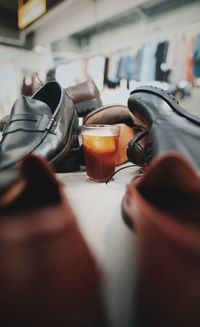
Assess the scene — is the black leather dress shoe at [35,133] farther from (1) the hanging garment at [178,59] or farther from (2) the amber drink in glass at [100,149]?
(1) the hanging garment at [178,59]

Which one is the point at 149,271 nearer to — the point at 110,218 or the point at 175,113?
the point at 110,218

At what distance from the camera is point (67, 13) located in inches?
174

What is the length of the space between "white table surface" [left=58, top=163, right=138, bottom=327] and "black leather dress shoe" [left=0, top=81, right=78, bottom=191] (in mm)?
95

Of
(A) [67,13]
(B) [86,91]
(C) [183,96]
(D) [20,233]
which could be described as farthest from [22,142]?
(A) [67,13]

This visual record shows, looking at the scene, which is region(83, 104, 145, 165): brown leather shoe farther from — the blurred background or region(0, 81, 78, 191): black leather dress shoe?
the blurred background

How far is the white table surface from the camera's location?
0.18 metres

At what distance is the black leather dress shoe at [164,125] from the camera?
40cm

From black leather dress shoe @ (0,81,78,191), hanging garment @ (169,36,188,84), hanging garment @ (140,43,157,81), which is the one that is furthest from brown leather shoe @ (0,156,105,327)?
hanging garment @ (140,43,157,81)

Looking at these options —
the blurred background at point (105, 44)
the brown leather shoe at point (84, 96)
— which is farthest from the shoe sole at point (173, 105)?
the blurred background at point (105, 44)

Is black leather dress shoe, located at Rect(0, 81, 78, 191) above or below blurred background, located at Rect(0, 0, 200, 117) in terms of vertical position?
below

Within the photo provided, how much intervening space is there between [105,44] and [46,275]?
4.90 meters

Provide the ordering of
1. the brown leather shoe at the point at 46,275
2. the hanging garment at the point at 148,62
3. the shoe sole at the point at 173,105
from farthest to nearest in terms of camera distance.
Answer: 1. the hanging garment at the point at 148,62
2. the shoe sole at the point at 173,105
3. the brown leather shoe at the point at 46,275

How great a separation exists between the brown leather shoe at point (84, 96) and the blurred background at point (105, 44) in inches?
44.5

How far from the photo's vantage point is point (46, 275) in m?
0.14
